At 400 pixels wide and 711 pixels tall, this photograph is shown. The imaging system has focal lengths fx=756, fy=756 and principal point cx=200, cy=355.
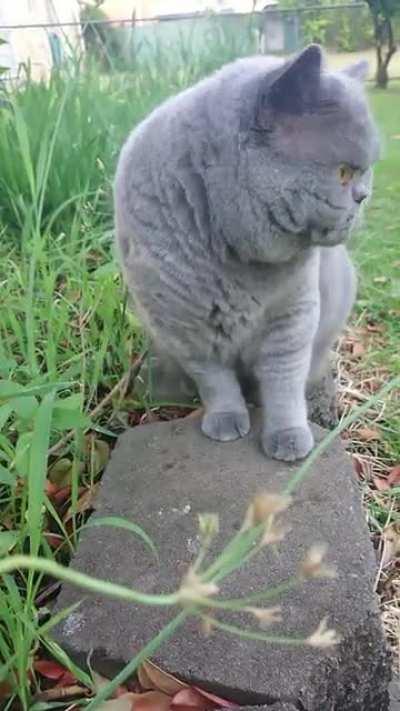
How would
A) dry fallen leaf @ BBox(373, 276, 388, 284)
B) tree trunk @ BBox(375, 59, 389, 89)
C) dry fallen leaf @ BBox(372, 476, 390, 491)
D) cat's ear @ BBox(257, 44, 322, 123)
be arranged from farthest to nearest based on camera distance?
tree trunk @ BBox(375, 59, 389, 89)
dry fallen leaf @ BBox(373, 276, 388, 284)
dry fallen leaf @ BBox(372, 476, 390, 491)
cat's ear @ BBox(257, 44, 322, 123)

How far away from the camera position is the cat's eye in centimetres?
77

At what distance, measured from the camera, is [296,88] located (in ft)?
2.47

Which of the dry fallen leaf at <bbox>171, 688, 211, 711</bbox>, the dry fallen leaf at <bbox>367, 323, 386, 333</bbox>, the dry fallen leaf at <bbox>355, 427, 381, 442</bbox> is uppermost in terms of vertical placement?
the dry fallen leaf at <bbox>171, 688, 211, 711</bbox>

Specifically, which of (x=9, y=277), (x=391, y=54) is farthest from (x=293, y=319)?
(x=391, y=54)

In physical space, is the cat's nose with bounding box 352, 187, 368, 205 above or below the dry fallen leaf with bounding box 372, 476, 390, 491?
above

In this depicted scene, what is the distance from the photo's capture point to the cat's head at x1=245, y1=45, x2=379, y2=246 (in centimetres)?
76

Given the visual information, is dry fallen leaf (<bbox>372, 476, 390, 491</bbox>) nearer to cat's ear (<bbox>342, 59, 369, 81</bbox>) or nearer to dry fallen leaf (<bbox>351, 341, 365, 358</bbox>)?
dry fallen leaf (<bbox>351, 341, 365, 358</bbox>)

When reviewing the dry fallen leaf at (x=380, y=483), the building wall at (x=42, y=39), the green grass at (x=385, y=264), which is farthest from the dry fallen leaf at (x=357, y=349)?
the building wall at (x=42, y=39)

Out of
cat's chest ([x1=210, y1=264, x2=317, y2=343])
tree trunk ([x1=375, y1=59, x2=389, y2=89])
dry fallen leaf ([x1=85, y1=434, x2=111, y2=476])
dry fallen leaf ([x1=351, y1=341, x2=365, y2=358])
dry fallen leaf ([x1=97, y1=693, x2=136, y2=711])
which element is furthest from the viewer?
tree trunk ([x1=375, y1=59, x2=389, y2=89])

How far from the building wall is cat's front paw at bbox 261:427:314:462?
1269mm

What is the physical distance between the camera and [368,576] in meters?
0.74

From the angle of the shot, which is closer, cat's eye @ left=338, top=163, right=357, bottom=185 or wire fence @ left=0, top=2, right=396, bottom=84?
cat's eye @ left=338, top=163, right=357, bottom=185

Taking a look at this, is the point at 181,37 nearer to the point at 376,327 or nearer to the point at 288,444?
the point at 376,327

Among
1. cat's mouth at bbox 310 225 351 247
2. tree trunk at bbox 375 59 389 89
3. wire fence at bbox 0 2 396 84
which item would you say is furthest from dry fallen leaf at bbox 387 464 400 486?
tree trunk at bbox 375 59 389 89
